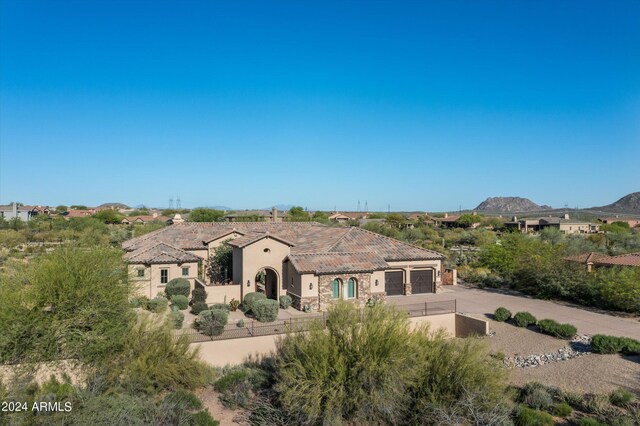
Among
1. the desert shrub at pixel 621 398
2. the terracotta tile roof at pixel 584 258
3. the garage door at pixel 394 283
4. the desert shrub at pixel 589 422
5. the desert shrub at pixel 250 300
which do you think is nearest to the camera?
the desert shrub at pixel 589 422

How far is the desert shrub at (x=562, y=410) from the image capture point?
16.9 m

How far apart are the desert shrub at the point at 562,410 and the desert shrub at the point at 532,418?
71 centimetres

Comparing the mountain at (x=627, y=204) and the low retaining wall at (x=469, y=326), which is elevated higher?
the mountain at (x=627, y=204)

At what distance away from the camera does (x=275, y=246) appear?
31.4 meters

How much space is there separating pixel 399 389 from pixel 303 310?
46.1 feet

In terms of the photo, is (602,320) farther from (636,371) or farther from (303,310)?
(303,310)

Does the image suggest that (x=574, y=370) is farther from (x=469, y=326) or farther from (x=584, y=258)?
(x=584, y=258)

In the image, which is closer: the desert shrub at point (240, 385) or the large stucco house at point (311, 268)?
the desert shrub at point (240, 385)

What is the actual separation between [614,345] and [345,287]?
15.5 meters

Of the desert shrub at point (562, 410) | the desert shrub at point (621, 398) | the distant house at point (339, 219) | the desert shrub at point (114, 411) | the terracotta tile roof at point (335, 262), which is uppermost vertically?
the distant house at point (339, 219)

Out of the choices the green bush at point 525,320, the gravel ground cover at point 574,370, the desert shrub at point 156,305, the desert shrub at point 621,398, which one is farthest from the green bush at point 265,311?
the desert shrub at point 621,398

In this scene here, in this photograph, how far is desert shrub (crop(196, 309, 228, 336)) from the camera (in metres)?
21.8

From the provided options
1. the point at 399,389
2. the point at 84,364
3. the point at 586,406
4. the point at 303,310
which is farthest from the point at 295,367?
the point at 303,310

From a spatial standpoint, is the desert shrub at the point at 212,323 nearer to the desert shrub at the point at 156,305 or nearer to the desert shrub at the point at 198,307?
the desert shrub at the point at 198,307
